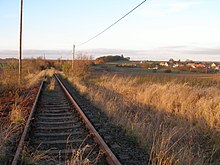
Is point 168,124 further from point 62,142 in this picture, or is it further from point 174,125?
point 62,142

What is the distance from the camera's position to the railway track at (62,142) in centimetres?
592

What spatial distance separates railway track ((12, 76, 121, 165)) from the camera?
233 inches

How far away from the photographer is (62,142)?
7383mm

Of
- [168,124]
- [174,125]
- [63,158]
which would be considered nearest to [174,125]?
[174,125]

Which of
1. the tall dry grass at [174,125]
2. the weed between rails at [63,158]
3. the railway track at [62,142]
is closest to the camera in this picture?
the weed between rails at [63,158]

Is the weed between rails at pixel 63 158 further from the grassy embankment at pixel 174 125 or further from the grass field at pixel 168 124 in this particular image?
the grassy embankment at pixel 174 125

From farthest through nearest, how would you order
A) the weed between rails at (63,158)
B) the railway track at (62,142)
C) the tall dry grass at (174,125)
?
1. the tall dry grass at (174,125)
2. the railway track at (62,142)
3. the weed between rails at (63,158)

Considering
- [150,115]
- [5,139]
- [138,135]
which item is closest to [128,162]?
[138,135]

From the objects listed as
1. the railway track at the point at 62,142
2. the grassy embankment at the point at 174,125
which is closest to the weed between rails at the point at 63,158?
the railway track at the point at 62,142

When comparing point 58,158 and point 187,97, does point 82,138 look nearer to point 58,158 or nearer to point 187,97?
point 58,158

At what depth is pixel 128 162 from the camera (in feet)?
19.6

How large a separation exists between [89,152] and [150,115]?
13.9ft

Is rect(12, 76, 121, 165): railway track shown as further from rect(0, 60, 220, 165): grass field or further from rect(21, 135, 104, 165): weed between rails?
rect(0, 60, 220, 165): grass field

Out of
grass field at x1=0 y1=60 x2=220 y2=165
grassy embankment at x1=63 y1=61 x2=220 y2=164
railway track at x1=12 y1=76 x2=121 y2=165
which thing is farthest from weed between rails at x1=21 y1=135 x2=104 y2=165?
grassy embankment at x1=63 y1=61 x2=220 y2=164
